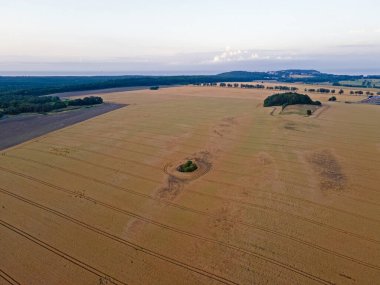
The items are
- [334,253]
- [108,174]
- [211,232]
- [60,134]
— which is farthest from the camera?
[60,134]

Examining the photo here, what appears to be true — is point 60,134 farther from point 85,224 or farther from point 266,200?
point 266,200

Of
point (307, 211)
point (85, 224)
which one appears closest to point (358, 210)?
point (307, 211)

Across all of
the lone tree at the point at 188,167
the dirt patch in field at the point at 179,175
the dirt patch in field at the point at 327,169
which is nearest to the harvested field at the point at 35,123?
the dirt patch in field at the point at 179,175

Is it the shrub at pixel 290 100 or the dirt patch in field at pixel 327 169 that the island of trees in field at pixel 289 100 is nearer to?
the shrub at pixel 290 100

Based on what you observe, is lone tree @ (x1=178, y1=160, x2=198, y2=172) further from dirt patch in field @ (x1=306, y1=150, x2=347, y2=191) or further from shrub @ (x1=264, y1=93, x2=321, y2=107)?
shrub @ (x1=264, y1=93, x2=321, y2=107)

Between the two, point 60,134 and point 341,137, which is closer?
point 341,137

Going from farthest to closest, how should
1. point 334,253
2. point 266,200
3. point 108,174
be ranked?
point 108,174, point 266,200, point 334,253

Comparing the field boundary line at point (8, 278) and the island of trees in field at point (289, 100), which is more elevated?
the island of trees in field at point (289, 100)

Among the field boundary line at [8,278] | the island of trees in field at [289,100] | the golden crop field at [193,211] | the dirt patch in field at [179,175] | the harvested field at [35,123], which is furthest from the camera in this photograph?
the island of trees in field at [289,100]
